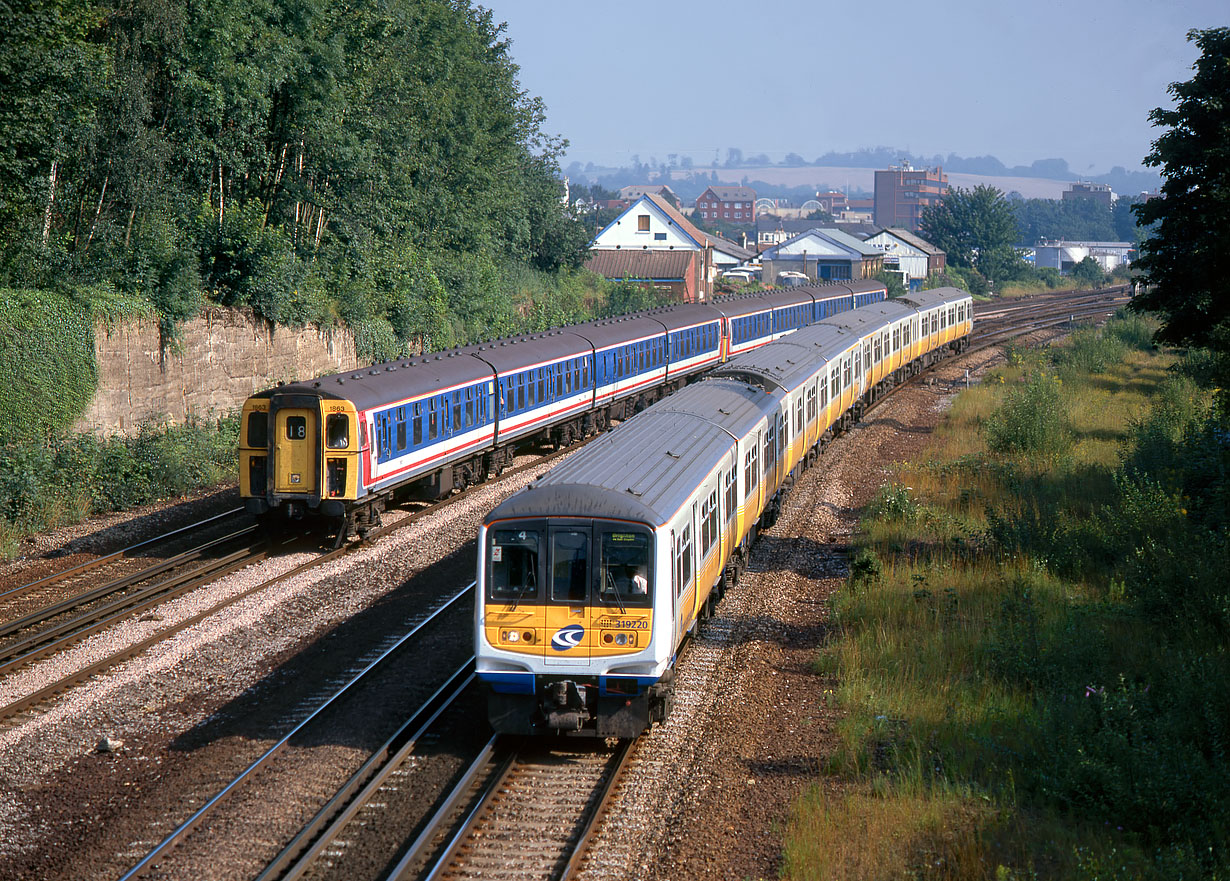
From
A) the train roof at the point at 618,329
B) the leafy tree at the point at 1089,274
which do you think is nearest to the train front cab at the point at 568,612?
the train roof at the point at 618,329

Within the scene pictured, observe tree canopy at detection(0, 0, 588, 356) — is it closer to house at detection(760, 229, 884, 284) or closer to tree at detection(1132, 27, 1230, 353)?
tree at detection(1132, 27, 1230, 353)

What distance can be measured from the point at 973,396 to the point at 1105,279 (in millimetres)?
89538

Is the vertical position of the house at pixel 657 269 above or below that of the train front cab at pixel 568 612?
above

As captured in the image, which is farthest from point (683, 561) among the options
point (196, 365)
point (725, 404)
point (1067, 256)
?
point (1067, 256)

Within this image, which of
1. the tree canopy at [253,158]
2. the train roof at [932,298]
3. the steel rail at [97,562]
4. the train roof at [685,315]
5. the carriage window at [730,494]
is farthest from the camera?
the train roof at [932,298]

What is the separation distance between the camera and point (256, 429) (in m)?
20.1

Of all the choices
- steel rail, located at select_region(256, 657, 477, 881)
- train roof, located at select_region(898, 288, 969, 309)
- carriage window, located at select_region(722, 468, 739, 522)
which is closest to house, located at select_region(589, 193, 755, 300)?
train roof, located at select_region(898, 288, 969, 309)

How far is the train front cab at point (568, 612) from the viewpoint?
11438mm

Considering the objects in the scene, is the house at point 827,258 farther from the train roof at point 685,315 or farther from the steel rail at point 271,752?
the steel rail at point 271,752

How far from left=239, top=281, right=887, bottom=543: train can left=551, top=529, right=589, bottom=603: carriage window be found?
946 centimetres

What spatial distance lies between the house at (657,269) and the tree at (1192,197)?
168 ft

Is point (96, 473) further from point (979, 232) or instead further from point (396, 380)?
point (979, 232)

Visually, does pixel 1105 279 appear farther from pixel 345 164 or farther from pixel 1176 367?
pixel 345 164

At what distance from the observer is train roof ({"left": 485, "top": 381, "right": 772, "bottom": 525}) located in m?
11.6
